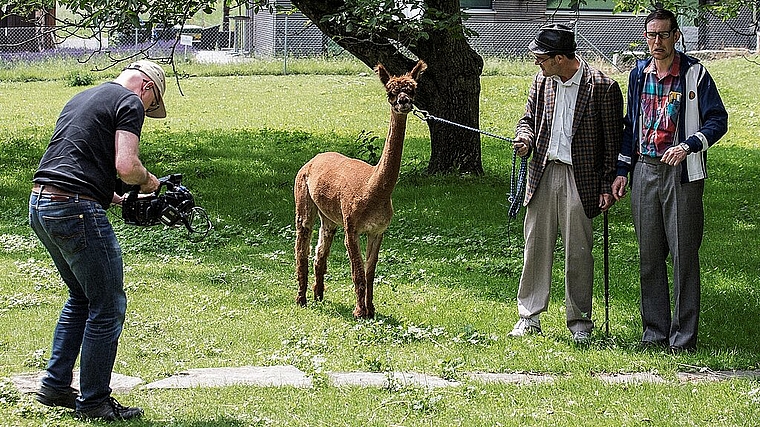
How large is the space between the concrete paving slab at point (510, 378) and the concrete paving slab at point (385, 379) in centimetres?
25

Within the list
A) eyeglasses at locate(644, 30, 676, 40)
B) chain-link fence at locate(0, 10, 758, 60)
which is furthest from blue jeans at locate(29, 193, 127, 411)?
chain-link fence at locate(0, 10, 758, 60)

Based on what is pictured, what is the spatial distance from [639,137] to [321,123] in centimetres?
1536

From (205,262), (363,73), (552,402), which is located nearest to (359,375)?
(552,402)

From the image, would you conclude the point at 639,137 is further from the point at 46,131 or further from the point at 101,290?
the point at 46,131

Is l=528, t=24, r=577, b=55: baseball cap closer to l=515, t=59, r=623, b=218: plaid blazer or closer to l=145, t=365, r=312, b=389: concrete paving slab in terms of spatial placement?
l=515, t=59, r=623, b=218: plaid blazer

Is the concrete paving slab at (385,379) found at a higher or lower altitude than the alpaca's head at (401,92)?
lower

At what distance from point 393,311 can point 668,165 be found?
2974mm

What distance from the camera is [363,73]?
3066 centimetres

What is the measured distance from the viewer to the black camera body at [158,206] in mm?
5961

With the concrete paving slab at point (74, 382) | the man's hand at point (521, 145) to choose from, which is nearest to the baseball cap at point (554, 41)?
the man's hand at point (521, 145)

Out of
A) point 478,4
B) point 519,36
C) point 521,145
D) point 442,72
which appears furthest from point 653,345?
point 478,4

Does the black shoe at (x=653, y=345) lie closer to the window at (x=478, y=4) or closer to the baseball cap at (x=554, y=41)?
the baseball cap at (x=554, y=41)

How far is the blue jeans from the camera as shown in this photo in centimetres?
555

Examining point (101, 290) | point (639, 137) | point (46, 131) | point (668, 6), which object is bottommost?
point (46, 131)
